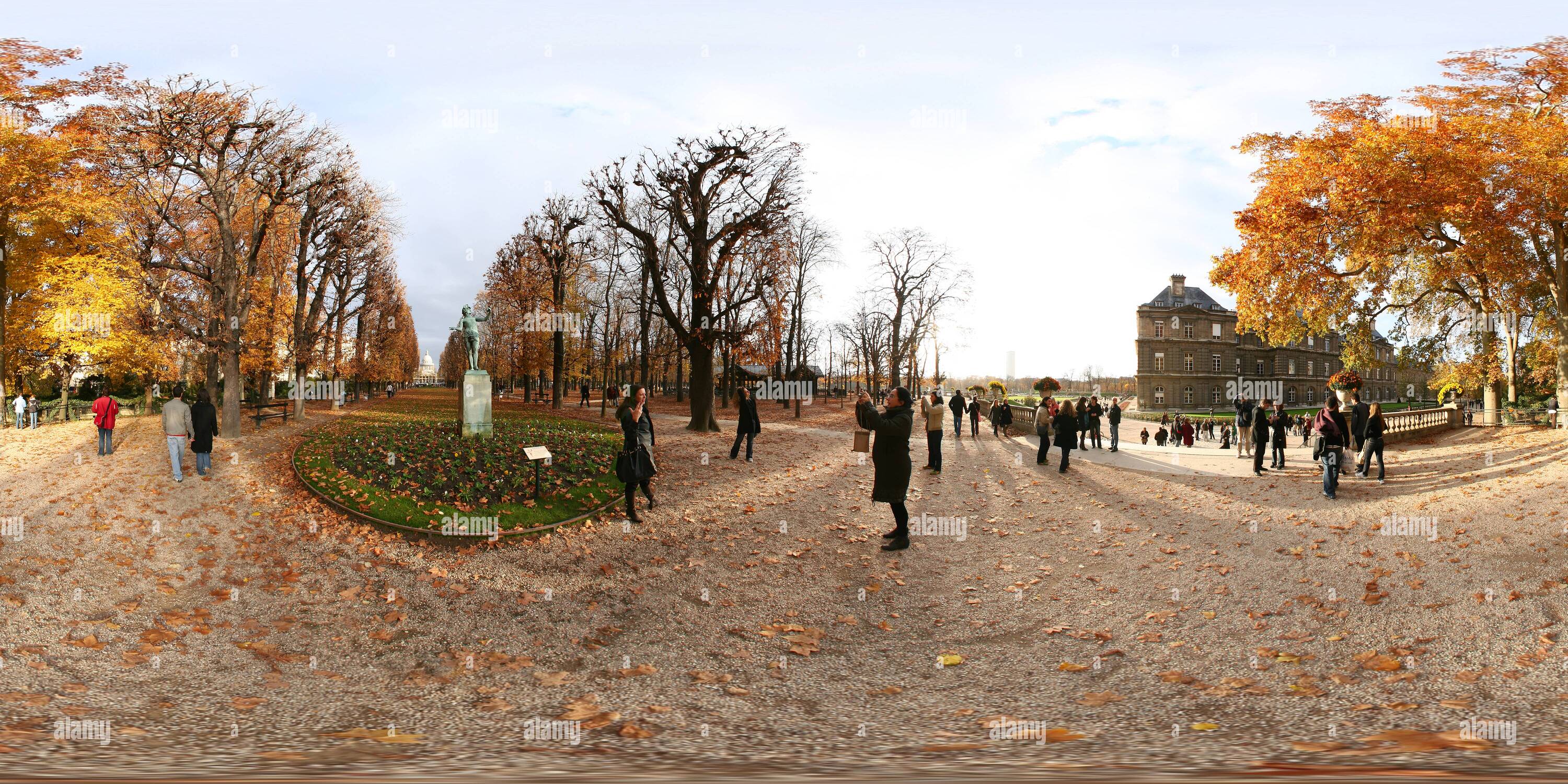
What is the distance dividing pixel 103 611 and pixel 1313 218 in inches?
1085

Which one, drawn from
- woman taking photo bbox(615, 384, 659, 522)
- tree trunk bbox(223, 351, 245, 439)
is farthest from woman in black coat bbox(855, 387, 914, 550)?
tree trunk bbox(223, 351, 245, 439)

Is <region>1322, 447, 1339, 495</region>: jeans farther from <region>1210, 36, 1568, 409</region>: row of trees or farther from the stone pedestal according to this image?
the stone pedestal

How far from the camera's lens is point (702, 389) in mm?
24750

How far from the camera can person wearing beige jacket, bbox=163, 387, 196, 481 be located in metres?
14.2

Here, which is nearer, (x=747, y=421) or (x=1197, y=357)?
(x=747, y=421)

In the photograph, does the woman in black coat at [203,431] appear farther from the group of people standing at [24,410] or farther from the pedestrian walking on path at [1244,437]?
the pedestrian walking on path at [1244,437]

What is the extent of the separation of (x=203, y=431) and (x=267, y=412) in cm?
1699

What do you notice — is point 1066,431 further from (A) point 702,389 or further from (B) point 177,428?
(B) point 177,428

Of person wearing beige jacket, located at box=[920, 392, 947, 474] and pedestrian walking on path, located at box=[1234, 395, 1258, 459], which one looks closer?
person wearing beige jacket, located at box=[920, 392, 947, 474]

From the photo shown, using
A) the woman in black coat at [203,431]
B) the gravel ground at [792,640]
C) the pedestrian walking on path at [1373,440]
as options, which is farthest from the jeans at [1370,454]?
the woman in black coat at [203,431]

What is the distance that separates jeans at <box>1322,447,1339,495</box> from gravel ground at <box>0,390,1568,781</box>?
0.59m

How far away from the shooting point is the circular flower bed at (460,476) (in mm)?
11266

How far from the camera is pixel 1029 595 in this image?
28.9 ft

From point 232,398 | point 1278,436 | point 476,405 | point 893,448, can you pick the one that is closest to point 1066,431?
point 1278,436
